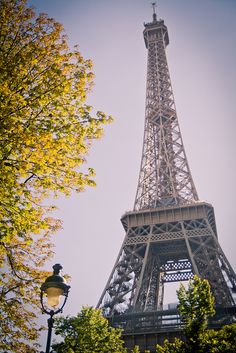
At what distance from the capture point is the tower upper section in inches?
1831

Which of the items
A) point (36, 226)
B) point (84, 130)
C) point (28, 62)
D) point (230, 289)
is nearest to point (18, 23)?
point (28, 62)

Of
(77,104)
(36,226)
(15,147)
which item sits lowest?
(36,226)

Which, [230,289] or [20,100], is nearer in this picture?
[20,100]

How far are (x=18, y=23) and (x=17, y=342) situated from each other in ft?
31.6

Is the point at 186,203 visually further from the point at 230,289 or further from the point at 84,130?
the point at 84,130

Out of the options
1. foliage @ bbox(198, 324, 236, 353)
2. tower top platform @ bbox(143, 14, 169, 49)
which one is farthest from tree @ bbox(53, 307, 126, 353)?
tower top platform @ bbox(143, 14, 169, 49)

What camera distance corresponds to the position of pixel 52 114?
10.1 m

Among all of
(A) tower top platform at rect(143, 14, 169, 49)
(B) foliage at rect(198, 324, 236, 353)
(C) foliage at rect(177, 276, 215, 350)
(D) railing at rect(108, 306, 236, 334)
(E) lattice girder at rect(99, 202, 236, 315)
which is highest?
(A) tower top platform at rect(143, 14, 169, 49)

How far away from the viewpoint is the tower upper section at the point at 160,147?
1831 inches

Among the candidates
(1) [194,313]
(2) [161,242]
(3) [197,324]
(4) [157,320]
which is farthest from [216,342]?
(2) [161,242]

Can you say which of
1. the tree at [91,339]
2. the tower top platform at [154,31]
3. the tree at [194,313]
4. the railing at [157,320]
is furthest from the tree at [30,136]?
the tower top platform at [154,31]

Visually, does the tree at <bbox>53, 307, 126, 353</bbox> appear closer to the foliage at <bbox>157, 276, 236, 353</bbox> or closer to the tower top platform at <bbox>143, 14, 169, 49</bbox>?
the foliage at <bbox>157, 276, 236, 353</bbox>

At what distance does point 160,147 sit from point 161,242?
17331 mm

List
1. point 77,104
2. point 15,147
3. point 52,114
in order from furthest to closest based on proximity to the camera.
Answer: point 77,104 < point 52,114 < point 15,147
